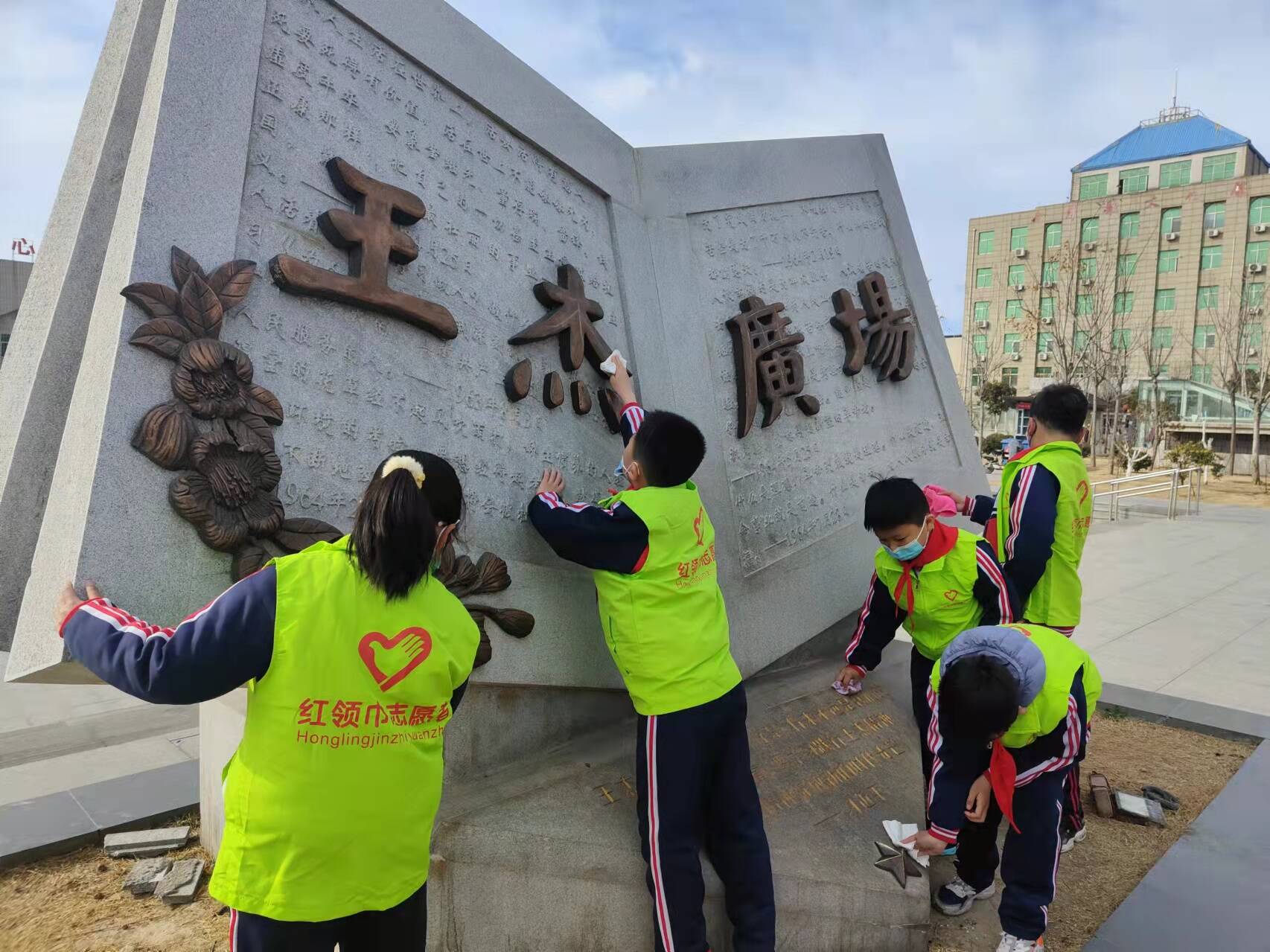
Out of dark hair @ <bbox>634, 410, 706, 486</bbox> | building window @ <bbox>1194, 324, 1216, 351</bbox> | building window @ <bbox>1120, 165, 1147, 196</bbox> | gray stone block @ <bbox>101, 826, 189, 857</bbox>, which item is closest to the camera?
dark hair @ <bbox>634, 410, 706, 486</bbox>

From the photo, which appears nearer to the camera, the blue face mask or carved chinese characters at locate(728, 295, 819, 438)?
the blue face mask

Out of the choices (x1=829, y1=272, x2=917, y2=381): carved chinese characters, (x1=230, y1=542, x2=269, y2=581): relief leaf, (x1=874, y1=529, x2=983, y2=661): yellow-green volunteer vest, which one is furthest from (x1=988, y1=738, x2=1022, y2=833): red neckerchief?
(x1=829, y1=272, x2=917, y2=381): carved chinese characters

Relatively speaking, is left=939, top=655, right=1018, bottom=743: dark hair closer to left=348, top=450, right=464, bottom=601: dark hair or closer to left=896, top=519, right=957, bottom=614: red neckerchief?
left=896, top=519, right=957, bottom=614: red neckerchief

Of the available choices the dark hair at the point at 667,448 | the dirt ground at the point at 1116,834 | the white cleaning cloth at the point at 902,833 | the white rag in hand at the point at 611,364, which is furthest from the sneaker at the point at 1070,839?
the white rag in hand at the point at 611,364

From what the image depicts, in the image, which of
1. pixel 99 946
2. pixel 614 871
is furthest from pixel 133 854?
pixel 614 871

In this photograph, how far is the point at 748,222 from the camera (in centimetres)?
452

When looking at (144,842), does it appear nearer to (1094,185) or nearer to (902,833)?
(902,833)

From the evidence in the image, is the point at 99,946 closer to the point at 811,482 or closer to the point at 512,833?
the point at 512,833

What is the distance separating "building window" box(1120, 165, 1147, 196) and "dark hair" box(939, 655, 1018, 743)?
1826 inches

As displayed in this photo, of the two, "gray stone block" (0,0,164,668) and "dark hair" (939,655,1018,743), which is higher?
"gray stone block" (0,0,164,668)

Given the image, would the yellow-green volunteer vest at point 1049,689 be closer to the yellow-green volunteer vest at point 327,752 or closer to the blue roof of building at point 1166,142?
the yellow-green volunteer vest at point 327,752

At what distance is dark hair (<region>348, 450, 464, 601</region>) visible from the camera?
1.66 meters

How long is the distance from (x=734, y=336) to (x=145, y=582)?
9.31 feet

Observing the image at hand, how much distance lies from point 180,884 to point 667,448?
2.34 metres
